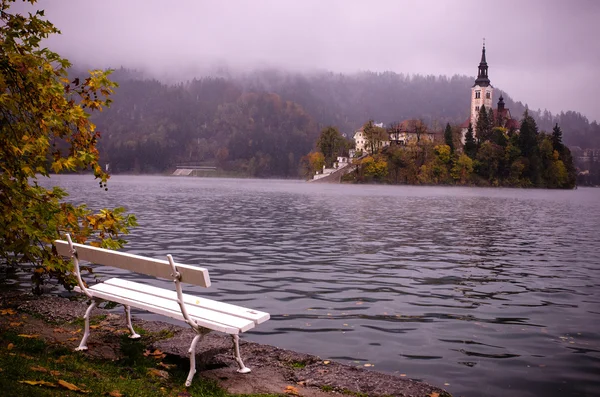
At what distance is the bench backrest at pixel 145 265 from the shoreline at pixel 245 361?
4.99 ft

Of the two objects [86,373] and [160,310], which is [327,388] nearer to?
[160,310]

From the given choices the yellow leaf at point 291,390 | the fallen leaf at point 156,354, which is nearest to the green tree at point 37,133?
the fallen leaf at point 156,354

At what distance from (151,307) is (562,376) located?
6.70 m

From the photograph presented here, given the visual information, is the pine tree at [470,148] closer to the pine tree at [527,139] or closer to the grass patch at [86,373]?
the pine tree at [527,139]

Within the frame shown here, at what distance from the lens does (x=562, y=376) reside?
31.4 feet

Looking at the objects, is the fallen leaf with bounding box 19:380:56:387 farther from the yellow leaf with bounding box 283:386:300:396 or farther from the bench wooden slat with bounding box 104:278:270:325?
the yellow leaf with bounding box 283:386:300:396

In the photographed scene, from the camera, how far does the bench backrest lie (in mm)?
7094

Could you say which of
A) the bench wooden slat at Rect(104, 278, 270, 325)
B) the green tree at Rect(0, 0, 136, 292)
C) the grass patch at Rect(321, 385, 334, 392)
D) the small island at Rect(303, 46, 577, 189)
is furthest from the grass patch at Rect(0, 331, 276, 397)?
the small island at Rect(303, 46, 577, 189)

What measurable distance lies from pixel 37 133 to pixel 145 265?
5365 millimetres

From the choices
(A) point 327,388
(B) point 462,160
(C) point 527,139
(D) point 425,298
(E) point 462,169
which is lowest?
(D) point 425,298

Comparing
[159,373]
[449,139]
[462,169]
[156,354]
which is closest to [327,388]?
[159,373]

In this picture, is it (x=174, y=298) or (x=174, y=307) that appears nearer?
(x=174, y=307)

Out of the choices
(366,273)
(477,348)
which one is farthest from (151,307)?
(366,273)

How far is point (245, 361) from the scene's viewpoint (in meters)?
9.21
